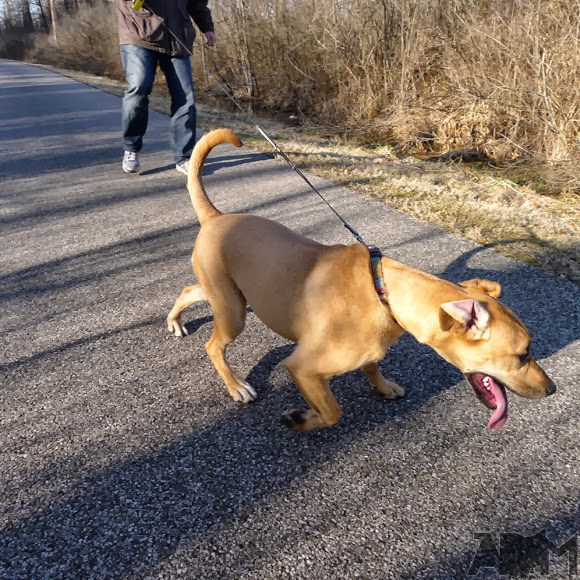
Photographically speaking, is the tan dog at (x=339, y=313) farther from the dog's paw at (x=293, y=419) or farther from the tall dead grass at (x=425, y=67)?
the tall dead grass at (x=425, y=67)

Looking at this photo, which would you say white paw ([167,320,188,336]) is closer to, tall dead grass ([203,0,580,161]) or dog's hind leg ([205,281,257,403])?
dog's hind leg ([205,281,257,403])

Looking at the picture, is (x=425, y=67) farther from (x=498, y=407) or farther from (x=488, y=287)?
(x=498, y=407)

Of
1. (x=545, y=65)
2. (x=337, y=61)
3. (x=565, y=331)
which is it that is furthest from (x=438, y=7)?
(x=565, y=331)

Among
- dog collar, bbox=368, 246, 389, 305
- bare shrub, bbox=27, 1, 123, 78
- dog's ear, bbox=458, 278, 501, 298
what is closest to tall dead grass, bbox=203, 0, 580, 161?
dog's ear, bbox=458, 278, 501, 298

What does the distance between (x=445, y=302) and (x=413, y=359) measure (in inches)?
35.5

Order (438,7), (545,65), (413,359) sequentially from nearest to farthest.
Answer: (413,359)
(545,65)
(438,7)

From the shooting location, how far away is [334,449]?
2053 mm

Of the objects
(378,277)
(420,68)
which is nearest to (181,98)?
(420,68)

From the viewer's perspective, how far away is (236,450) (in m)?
2.03

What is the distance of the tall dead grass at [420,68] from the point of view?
214 inches

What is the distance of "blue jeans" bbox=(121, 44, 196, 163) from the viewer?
17.0 ft

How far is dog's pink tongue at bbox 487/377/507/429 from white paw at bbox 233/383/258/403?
1.12 m

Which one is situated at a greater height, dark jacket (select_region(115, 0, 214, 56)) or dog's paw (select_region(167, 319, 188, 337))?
dark jacket (select_region(115, 0, 214, 56))

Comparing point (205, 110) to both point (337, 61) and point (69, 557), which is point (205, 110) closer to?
point (337, 61)
